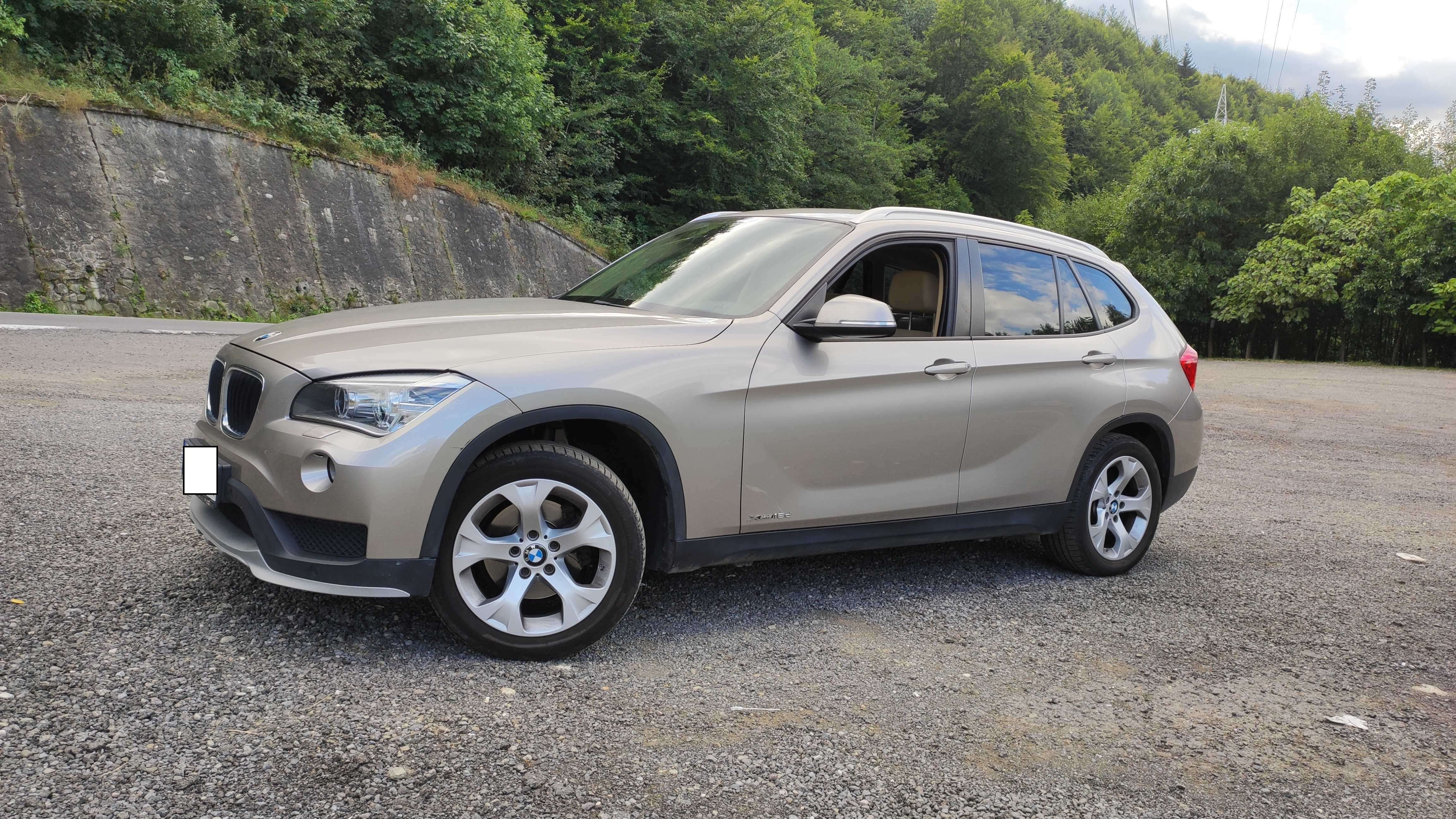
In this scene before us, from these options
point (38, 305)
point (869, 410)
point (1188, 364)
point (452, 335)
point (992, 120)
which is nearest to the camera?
point (452, 335)

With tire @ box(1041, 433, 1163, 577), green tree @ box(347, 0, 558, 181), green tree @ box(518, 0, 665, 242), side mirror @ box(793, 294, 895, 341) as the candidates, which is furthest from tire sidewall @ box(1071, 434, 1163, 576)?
green tree @ box(518, 0, 665, 242)

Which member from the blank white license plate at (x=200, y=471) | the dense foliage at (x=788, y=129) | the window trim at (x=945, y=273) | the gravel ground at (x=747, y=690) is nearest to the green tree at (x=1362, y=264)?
the dense foliage at (x=788, y=129)

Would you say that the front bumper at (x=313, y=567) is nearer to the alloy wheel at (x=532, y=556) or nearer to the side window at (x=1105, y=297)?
the alloy wheel at (x=532, y=556)

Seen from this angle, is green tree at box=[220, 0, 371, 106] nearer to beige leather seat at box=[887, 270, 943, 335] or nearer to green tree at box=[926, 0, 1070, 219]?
beige leather seat at box=[887, 270, 943, 335]

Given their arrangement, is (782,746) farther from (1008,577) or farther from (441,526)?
(1008,577)

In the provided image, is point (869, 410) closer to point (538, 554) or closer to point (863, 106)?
point (538, 554)

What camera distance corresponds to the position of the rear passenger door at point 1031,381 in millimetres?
4734

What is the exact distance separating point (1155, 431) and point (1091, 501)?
65 cm

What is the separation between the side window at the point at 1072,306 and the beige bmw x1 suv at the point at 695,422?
0.7 inches

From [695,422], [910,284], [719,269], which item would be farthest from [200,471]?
[910,284]

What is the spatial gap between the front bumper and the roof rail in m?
2.42

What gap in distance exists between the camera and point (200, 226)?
19562 mm

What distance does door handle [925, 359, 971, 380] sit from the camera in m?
4.52

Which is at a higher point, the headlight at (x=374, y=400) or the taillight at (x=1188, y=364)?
the taillight at (x=1188, y=364)
